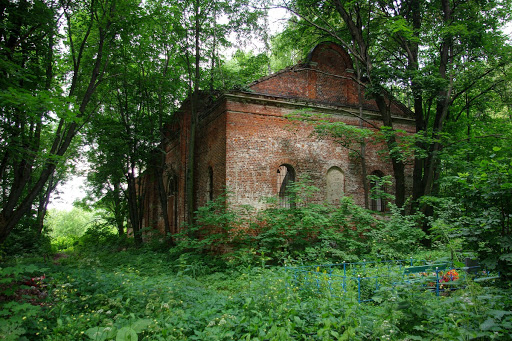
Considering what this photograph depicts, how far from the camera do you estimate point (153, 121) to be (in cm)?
1838

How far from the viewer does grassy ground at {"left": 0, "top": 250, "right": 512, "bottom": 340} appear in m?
4.16

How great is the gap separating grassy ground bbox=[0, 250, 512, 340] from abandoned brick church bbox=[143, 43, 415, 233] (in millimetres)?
7144

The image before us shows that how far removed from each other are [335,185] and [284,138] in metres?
3.13

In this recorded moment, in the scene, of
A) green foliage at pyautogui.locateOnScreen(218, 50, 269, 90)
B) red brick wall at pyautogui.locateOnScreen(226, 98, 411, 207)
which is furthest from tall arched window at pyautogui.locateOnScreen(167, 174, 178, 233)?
red brick wall at pyautogui.locateOnScreen(226, 98, 411, 207)

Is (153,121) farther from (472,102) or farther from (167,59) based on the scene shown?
(472,102)

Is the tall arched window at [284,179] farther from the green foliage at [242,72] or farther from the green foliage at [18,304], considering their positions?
the green foliage at [18,304]

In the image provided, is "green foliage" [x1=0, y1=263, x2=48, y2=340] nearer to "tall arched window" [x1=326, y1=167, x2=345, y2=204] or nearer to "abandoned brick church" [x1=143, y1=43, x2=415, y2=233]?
"abandoned brick church" [x1=143, y1=43, x2=415, y2=233]

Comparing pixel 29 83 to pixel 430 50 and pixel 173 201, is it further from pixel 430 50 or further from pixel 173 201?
pixel 430 50

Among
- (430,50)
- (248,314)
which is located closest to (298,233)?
(248,314)

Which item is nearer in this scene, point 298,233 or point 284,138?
point 298,233

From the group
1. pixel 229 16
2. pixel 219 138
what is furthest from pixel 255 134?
pixel 229 16

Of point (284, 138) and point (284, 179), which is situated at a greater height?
point (284, 138)

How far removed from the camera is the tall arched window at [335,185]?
14.9 meters

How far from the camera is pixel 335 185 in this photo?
15.0 m
